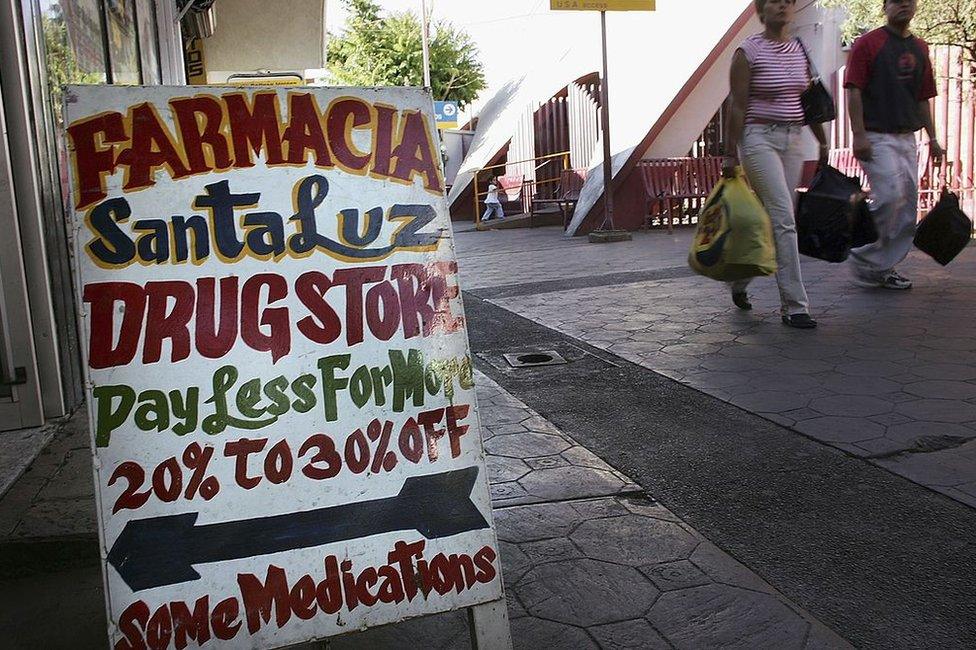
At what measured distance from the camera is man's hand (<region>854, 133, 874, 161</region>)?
19.1ft

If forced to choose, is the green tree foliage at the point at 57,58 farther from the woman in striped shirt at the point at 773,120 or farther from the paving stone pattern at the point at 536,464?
the woman in striped shirt at the point at 773,120

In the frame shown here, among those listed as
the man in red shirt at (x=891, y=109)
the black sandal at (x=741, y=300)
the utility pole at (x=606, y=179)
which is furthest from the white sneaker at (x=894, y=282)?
the utility pole at (x=606, y=179)

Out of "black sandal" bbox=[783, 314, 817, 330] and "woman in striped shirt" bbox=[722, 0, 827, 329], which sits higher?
"woman in striped shirt" bbox=[722, 0, 827, 329]

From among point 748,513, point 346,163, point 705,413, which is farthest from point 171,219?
point 705,413

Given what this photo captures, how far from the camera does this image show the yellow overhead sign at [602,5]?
10.8 m

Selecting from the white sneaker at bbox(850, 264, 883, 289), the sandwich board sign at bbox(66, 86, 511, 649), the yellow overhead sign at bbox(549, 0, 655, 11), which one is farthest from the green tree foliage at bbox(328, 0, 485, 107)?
the sandwich board sign at bbox(66, 86, 511, 649)

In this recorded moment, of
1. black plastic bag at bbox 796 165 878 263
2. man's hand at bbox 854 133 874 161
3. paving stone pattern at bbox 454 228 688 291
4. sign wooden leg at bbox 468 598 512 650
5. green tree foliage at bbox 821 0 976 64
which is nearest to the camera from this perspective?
sign wooden leg at bbox 468 598 512 650

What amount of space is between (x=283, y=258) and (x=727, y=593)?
1.43 m

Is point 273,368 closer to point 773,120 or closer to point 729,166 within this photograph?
point 729,166

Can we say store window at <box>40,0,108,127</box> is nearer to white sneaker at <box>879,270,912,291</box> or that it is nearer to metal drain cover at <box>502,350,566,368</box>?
metal drain cover at <box>502,350,566,368</box>

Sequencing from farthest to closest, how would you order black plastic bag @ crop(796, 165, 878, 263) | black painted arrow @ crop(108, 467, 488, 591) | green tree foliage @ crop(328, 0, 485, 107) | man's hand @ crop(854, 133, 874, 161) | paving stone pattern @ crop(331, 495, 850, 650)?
green tree foliage @ crop(328, 0, 485, 107) < man's hand @ crop(854, 133, 874, 161) < black plastic bag @ crop(796, 165, 878, 263) < paving stone pattern @ crop(331, 495, 850, 650) < black painted arrow @ crop(108, 467, 488, 591)

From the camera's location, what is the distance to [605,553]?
2596 millimetres

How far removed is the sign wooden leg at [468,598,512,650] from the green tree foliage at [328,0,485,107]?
29.5 meters

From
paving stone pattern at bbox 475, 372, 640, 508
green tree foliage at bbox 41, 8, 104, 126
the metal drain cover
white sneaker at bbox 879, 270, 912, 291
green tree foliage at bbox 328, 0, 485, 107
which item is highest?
green tree foliage at bbox 328, 0, 485, 107
